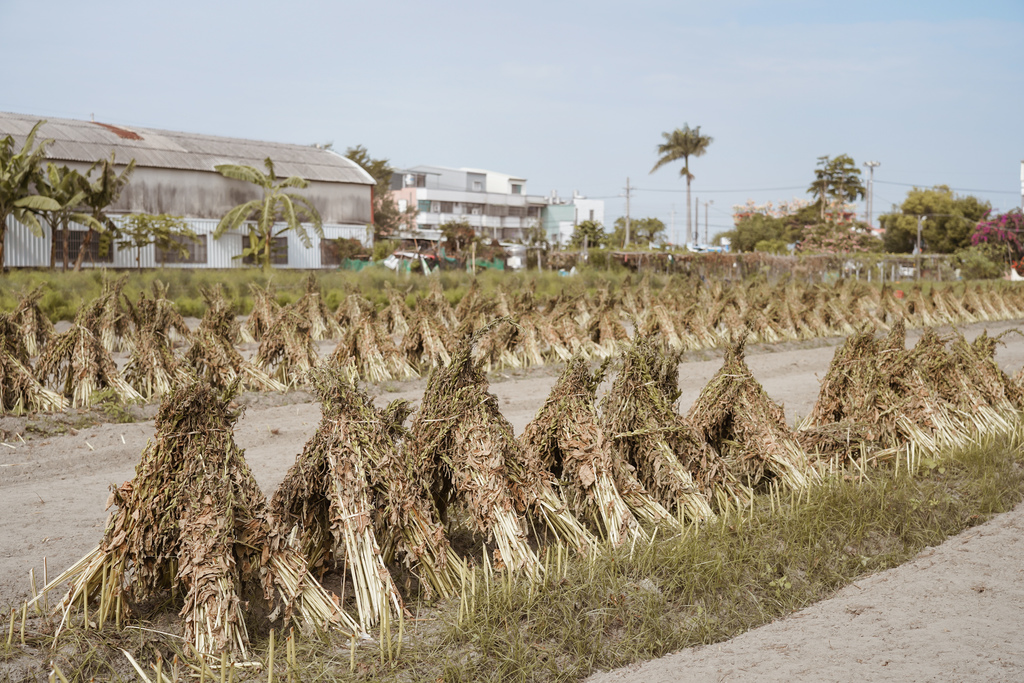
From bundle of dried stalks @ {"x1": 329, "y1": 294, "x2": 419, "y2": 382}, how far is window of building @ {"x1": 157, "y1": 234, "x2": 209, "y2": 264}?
1843cm

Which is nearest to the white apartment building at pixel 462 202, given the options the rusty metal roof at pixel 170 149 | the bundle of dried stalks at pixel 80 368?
the rusty metal roof at pixel 170 149

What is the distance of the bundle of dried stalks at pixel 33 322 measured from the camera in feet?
27.9

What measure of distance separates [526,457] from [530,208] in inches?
2530

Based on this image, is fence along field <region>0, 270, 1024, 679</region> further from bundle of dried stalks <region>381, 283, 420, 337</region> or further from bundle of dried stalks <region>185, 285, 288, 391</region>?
bundle of dried stalks <region>381, 283, 420, 337</region>

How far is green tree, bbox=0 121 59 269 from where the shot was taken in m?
20.7

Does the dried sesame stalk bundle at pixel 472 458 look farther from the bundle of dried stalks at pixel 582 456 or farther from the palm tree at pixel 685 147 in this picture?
the palm tree at pixel 685 147

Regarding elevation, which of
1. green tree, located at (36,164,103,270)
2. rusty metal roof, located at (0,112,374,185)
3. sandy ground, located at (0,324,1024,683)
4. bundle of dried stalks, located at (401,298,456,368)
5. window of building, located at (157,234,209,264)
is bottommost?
sandy ground, located at (0,324,1024,683)

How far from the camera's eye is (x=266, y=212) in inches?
1037

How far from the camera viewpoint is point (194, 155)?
28.0m

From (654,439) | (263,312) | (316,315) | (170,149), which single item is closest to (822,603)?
(654,439)

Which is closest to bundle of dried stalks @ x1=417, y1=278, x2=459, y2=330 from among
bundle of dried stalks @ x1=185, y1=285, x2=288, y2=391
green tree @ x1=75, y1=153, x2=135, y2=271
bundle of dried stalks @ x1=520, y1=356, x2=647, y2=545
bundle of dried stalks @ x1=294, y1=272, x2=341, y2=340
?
bundle of dried stalks @ x1=294, y1=272, x2=341, y2=340

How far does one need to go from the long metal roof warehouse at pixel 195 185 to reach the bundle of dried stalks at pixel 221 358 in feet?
58.2

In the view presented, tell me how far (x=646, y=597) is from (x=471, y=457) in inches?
42.7

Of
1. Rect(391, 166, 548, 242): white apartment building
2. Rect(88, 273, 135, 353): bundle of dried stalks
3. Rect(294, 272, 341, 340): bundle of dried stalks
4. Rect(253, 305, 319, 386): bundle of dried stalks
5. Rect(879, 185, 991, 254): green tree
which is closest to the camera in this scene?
Rect(253, 305, 319, 386): bundle of dried stalks
